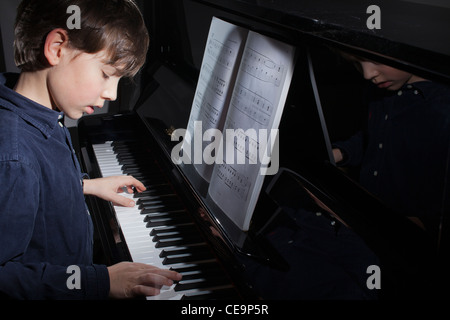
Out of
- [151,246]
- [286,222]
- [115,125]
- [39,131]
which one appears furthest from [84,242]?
[115,125]

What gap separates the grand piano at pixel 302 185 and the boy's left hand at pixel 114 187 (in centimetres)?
3

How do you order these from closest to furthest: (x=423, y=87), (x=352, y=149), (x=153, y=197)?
(x=423, y=87) → (x=352, y=149) → (x=153, y=197)

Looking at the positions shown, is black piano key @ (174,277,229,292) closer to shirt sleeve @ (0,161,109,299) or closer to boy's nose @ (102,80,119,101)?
→ shirt sleeve @ (0,161,109,299)

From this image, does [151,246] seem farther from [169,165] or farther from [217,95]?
[217,95]

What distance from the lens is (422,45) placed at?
2.18ft

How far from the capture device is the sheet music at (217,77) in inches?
48.9

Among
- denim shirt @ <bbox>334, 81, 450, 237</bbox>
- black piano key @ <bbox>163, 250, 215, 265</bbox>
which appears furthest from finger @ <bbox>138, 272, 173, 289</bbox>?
denim shirt @ <bbox>334, 81, 450, 237</bbox>

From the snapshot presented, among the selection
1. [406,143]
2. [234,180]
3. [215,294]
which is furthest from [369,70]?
[215,294]

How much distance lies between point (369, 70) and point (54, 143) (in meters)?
0.88

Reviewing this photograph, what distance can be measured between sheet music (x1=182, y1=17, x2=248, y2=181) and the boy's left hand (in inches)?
11.1

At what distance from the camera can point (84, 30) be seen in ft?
3.65

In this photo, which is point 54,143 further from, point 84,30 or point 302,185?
point 302,185

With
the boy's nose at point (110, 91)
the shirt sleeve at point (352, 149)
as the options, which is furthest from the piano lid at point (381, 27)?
the boy's nose at point (110, 91)
